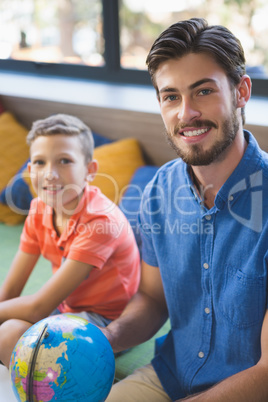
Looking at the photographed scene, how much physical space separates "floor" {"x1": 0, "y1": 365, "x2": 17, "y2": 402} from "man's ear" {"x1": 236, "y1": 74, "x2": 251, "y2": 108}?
0.90m

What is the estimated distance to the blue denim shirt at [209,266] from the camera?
116cm

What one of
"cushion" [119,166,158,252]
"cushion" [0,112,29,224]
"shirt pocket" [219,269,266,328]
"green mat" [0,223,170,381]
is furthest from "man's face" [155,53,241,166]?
"cushion" [0,112,29,224]

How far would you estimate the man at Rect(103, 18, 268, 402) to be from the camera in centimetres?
115

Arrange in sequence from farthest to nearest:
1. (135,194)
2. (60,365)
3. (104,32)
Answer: (104,32) → (135,194) → (60,365)

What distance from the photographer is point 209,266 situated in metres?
1.24

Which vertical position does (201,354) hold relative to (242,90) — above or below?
below

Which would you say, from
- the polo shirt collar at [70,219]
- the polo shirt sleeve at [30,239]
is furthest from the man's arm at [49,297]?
the polo shirt sleeve at [30,239]

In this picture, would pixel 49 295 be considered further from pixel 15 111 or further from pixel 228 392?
pixel 15 111

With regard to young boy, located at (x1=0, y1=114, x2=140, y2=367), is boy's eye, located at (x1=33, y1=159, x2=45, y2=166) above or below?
above

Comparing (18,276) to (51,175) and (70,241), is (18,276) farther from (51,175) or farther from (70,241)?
(51,175)

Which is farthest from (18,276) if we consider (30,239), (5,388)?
(5,388)

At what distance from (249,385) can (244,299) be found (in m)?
0.18

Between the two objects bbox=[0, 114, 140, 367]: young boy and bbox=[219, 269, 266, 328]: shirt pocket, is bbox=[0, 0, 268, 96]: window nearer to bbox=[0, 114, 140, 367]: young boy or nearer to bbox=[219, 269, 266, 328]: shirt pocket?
bbox=[0, 114, 140, 367]: young boy

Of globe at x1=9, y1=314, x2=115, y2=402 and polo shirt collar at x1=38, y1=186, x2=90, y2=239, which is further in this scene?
polo shirt collar at x1=38, y1=186, x2=90, y2=239
